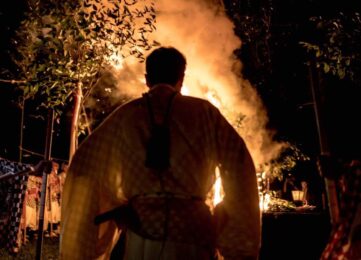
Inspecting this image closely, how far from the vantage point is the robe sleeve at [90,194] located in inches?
121

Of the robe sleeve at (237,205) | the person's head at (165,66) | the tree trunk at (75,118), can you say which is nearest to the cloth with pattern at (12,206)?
the tree trunk at (75,118)

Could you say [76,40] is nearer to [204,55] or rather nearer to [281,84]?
[204,55]

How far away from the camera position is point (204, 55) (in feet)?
32.6

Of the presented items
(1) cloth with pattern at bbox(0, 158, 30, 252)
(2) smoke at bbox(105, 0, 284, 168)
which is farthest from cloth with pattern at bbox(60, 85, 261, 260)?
(1) cloth with pattern at bbox(0, 158, 30, 252)

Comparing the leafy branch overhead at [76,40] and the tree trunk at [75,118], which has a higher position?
the leafy branch overhead at [76,40]

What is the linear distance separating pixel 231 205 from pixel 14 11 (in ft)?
34.8

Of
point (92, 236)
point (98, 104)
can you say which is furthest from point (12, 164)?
point (92, 236)

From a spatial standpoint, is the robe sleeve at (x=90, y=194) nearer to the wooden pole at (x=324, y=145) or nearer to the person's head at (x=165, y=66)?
the person's head at (x=165, y=66)

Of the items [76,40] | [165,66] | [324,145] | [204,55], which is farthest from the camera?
[204,55]

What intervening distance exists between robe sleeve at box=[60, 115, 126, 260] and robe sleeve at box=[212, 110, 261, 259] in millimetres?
694

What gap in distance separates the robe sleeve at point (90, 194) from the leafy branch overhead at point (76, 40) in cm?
444

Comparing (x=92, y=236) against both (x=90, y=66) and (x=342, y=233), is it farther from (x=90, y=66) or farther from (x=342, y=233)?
(x=90, y=66)

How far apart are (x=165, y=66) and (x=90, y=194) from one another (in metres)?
1.01

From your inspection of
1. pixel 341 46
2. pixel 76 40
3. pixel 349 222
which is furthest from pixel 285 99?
pixel 349 222
